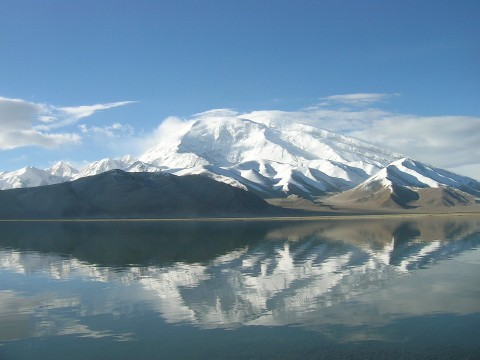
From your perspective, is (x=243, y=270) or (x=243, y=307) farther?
(x=243, y=270)

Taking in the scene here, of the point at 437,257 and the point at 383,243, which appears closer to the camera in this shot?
the point at 437,257

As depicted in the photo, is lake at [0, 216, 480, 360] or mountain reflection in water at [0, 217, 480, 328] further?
mountain reflection in water at [0, 217, 480, 328]

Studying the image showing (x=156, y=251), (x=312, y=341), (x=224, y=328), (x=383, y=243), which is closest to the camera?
(x=312, y=341)

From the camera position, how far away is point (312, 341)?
2433 centimetres

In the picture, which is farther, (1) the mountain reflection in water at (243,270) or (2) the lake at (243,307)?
(1) the mountain reflection in water at (243,270)

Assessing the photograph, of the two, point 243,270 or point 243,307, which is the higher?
point 243,270

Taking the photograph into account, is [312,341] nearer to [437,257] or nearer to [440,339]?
[440,339]

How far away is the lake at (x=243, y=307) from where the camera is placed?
2370 centimetres

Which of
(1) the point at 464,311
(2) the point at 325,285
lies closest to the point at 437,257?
(2) the point at 325,285

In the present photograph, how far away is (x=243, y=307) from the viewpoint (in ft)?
103

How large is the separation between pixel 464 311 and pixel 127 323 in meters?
19.5

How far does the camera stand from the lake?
77.8 feet

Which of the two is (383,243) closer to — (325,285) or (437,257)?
(437,257)

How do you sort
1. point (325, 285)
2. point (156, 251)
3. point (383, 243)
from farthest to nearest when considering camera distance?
point (383, 243) → point (156, 251) → point (325, 285)
